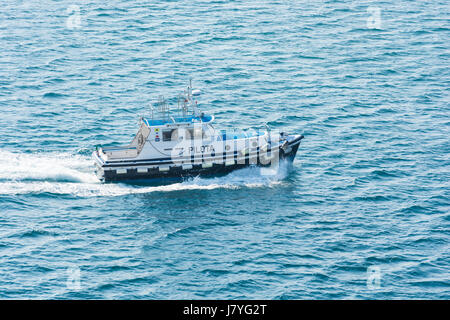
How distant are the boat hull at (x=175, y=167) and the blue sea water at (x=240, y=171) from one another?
0.82m

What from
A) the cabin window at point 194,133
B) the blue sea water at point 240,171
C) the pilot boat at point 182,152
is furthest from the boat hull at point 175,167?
the cabin window at point 194,133

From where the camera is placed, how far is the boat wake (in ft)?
183

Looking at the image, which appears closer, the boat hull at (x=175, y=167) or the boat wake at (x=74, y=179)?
the boat wake at (x=74, y=179)

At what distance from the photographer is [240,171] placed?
2329 inches

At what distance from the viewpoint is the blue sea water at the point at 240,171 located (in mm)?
46000

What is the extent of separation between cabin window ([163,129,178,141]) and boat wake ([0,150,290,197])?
342cm

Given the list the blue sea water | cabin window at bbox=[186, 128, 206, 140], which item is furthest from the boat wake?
cabin window at bbox=[186, 128, 206, 140]
